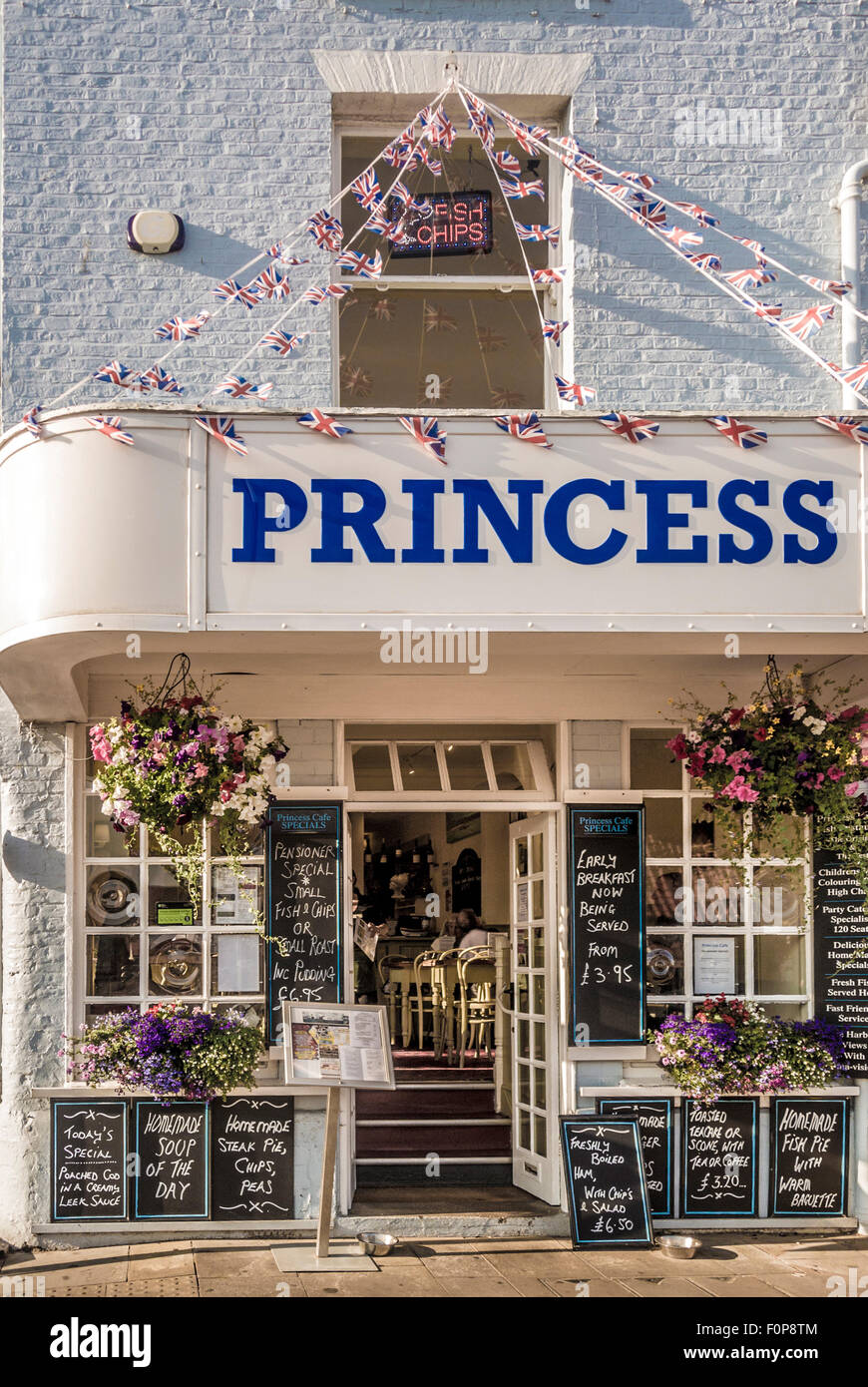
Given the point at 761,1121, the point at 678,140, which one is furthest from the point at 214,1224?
the point at 678,140

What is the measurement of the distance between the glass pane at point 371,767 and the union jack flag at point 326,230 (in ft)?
9.45

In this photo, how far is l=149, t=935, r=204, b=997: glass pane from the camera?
8164mm

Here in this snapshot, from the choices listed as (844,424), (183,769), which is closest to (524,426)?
(844,424)

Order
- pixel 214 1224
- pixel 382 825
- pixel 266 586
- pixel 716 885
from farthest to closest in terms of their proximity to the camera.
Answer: pixel 382 825 < pixel 716 885 < pixel 214 1224 < pixel 266 586

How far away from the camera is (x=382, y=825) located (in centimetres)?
1716

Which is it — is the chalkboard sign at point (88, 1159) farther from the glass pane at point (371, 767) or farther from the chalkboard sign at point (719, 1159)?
the chalkboard sign at point (719, 1159)

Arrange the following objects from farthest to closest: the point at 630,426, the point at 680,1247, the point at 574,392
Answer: the point at 680,1247 < the point at 574,392 < the point at 630,426

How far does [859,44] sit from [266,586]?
5337 millimetres

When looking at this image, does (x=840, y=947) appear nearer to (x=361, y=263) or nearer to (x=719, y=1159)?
(x=719, y=1159)

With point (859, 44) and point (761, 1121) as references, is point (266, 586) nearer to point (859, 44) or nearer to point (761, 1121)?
point (761, 1121)

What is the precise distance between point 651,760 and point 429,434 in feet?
8.98

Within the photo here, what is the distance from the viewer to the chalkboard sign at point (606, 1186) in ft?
25.2

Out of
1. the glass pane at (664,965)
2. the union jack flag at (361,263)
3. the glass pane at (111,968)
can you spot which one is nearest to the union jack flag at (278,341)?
the union jack flag at (361,263)

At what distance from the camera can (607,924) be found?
8.21 m
